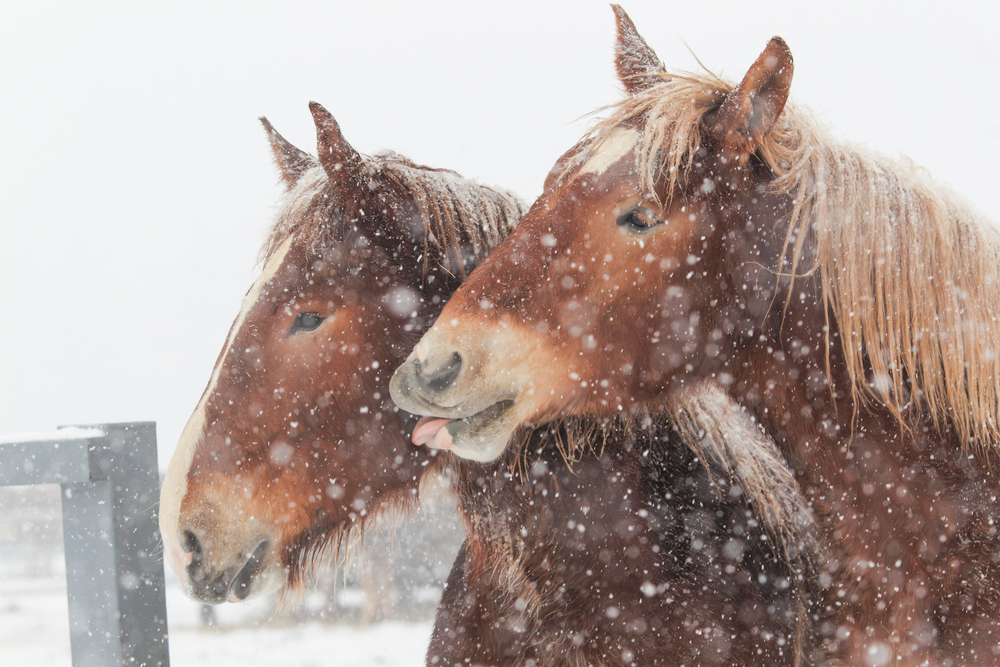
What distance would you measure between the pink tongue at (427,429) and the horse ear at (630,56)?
4.09 ft

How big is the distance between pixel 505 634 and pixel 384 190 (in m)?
1.42

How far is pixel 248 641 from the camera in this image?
5.15 metres

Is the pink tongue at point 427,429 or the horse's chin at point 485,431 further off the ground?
the horse's chin at point 485,431

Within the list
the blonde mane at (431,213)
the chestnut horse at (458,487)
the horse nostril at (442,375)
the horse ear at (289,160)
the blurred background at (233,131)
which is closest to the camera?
the horse nostril at (442,375)

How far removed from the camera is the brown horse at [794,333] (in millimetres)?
1503

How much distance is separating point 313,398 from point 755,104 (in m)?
1.42

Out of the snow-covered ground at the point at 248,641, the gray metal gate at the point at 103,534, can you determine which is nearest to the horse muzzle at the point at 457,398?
the gray metal gate at the point at 103,534

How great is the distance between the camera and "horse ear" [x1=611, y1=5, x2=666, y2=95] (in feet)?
6.98

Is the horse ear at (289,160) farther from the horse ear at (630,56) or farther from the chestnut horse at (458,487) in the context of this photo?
the horse ear at (630,56)

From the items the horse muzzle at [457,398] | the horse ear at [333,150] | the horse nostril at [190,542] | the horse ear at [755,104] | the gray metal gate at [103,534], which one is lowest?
the gray metal gate at [103,534]

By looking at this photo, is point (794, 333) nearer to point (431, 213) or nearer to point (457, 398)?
point (457, 398)

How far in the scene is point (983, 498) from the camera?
1533 millimetres

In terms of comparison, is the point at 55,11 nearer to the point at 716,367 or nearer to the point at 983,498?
the point at 716,367

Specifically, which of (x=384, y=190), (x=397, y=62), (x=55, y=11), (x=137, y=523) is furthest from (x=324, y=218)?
(x=55, y=11)
